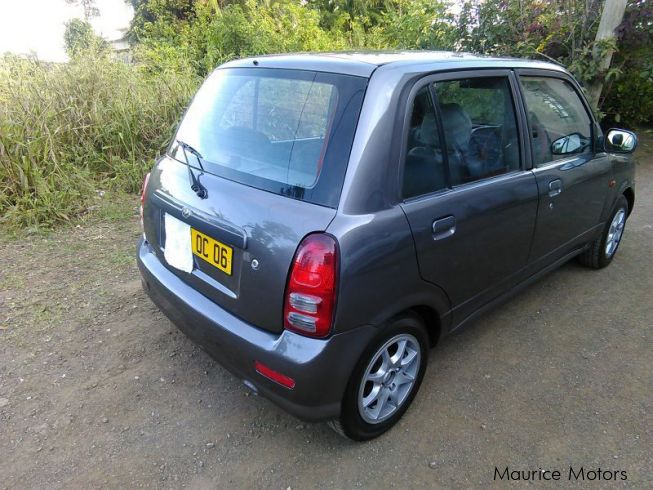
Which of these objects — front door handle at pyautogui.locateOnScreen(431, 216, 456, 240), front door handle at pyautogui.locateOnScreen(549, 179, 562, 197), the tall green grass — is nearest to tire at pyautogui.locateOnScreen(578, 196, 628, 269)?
front door handle at pyautogui.locateOnScreen(549, 179, 562, 197)

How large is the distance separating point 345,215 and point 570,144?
2103 millimetres

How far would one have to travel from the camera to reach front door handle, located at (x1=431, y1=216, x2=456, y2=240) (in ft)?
6.93

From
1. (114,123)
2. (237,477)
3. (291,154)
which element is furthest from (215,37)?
(237,477)

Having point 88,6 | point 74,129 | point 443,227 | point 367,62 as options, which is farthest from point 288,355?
point 88,6

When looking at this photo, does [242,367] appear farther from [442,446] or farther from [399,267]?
[442,446]

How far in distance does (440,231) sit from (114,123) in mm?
4502

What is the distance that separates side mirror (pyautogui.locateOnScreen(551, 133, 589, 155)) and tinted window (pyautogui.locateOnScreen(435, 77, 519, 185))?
0.50m

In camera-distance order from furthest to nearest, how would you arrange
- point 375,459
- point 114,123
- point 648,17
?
point 648,17, point 114,123, point 375,459

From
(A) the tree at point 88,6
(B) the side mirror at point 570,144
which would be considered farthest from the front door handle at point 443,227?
(A) the tree at point 88,6

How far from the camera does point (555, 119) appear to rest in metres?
3.02

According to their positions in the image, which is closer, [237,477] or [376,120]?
[376,120]

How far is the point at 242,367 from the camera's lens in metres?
2.01

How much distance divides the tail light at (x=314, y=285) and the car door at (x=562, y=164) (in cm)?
163

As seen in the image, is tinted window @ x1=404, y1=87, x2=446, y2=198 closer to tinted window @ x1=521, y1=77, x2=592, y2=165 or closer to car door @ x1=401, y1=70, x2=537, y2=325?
car door @ x1=401, y1=70, x2=537, y2=325
